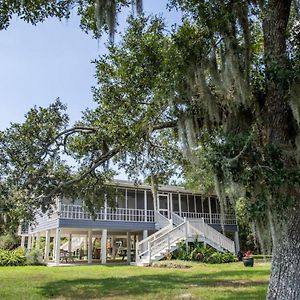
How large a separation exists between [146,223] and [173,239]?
2.53 metres

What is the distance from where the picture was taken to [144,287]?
9.01m

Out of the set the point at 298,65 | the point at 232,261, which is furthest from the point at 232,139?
the point at 232,261

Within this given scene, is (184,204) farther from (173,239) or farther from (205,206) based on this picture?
(173,239)

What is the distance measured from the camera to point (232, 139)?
468 centimetres

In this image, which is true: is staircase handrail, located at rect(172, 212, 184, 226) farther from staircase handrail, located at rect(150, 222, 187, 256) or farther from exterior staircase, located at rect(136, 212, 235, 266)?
staircase handrail, located at rect(150, 222, 187, 256)

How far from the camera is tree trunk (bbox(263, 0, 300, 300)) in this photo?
4.70 metres

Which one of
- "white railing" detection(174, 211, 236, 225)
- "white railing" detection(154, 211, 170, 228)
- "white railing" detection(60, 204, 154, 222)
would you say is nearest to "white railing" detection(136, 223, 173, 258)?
"white railing" detection(154, 211, 170, 228)

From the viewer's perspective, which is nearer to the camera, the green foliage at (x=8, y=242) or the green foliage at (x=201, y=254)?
the green foliage at (x=201, y=254)

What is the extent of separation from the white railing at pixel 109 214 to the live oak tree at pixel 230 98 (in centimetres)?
1057

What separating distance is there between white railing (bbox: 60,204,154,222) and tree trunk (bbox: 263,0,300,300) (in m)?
12.5

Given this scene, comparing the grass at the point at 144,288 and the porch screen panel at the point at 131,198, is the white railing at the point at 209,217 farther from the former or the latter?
the grass at the point at 144,288

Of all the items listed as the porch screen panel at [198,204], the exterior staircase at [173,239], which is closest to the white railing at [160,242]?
the exterior staircase at [173,239]

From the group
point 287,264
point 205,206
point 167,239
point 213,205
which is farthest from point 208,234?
→ point 287,264

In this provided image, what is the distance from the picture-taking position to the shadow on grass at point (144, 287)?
305 inches
